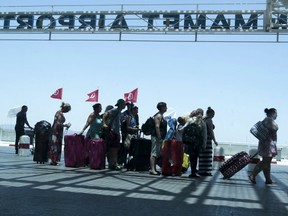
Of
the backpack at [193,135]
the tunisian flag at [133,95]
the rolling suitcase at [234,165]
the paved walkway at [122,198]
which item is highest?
the tunisian flag at [133,95]

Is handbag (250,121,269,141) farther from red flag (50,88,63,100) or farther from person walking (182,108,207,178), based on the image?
red flag (50,88,63,100)

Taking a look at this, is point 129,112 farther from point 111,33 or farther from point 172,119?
point 111,33

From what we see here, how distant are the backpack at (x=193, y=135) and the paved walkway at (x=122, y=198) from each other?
2047 millimetres

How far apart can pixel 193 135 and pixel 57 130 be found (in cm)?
378

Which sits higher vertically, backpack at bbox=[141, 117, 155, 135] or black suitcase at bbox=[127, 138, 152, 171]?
backpack at bbox=[141, 117, 155, 135]

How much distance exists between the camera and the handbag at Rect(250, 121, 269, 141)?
9320mm

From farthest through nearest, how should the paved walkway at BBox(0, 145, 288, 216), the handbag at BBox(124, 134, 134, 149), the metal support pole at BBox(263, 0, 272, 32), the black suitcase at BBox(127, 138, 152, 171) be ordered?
1. the metal support pole at BBox(263, 0, 272, 32)
2. the handbag at BBox(124, 134, 134, 149)
3. the black suitcase at BBox(127, 138, 152, 171)
4. the paved walkway at BBox(0, 145, 288, 216)

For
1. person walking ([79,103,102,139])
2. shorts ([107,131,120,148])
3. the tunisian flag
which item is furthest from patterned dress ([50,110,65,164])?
the tunisian flag

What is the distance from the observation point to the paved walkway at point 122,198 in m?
5.09

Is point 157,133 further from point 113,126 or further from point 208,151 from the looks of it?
point 208,151

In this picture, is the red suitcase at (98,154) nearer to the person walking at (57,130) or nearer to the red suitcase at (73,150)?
the red suitcase at (73,150)

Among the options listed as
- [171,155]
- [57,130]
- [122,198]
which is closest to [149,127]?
[171,155]

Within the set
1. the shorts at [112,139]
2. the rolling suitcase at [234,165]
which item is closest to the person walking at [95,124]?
the shorts at [112,139]

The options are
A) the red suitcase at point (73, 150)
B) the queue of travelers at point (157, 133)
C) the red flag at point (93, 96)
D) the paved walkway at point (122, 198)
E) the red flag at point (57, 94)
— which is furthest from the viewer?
the red flag at point (93, 96)
